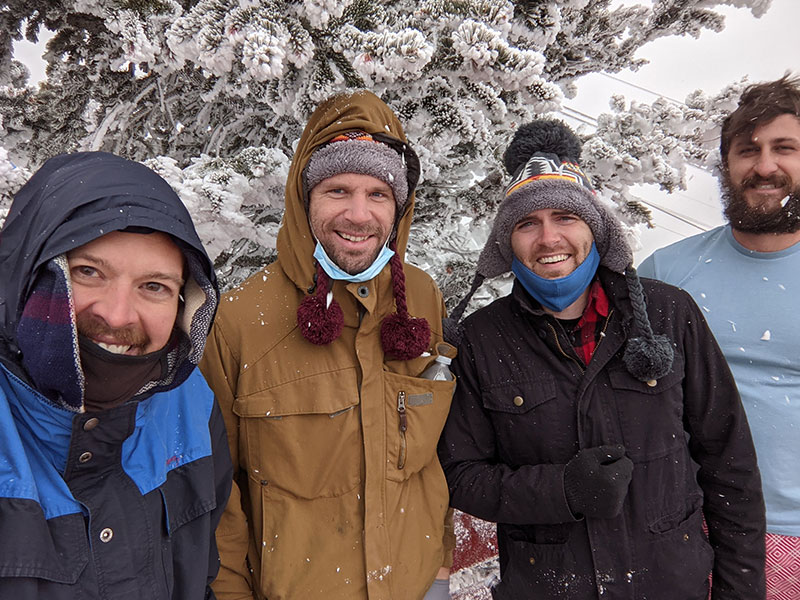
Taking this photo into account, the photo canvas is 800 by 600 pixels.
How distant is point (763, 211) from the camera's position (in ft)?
8.23

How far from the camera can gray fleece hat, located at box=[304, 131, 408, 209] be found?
215 cm

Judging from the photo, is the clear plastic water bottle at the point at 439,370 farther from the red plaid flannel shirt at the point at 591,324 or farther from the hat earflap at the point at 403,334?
the red plaid flannel shirt at the point at 591,324

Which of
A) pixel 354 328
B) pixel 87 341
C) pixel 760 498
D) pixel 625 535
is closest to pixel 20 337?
pixel 87 341

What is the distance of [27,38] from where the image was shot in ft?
11.9

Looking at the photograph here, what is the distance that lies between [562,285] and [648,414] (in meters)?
0.64

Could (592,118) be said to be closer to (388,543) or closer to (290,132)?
(290,132)

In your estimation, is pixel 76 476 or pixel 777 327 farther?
pixel 777 327

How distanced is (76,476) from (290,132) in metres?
3.36

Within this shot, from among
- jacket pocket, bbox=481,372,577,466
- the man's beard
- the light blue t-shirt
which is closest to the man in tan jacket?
jacket pocket, bbox=481,372,577,466

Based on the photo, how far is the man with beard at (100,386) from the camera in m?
1.18

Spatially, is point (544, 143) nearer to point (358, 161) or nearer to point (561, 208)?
point (561, 208)

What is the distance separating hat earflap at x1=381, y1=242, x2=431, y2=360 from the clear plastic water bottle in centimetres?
12

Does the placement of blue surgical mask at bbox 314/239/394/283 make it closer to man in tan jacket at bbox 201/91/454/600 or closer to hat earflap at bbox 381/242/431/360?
man in tan jacket at bbox 201/91/454/600

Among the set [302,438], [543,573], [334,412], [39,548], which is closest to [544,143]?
[334,412]
